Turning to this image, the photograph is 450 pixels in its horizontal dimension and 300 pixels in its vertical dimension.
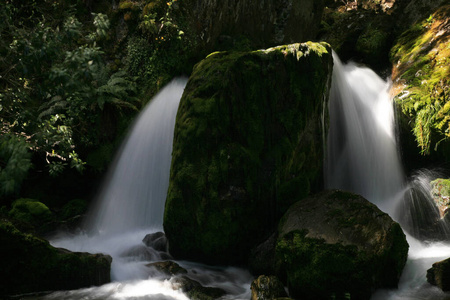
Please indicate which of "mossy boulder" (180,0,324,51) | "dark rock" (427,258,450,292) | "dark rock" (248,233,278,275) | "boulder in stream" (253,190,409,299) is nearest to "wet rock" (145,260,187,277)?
"dark rock" (248,233,278,275)

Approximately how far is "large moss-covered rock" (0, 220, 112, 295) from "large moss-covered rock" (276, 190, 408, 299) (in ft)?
9.39

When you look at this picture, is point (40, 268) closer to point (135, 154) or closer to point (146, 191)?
point (146, 191)

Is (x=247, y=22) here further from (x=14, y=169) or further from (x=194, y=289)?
(x=14, y=169)

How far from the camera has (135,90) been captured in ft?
32.5

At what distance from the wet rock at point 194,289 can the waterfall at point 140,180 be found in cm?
258

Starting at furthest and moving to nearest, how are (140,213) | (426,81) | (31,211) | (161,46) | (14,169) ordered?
(161,46), (426,81), (140,213), (31,211), (14,169)

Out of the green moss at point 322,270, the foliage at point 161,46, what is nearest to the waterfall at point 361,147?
the green moss at point 322,270

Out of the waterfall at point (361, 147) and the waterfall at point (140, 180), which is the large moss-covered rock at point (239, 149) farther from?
the waterfall at point (140, 180)

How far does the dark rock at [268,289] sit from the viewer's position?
192 inches

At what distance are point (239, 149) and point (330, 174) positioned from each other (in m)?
2.71

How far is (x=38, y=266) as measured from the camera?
526cm

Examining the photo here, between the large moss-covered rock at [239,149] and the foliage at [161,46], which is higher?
the foliage at [161,46]

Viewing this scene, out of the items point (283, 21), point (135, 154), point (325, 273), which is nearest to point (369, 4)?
point (283, 21)

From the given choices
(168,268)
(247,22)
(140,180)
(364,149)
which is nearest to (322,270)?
(168,268)
